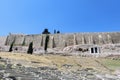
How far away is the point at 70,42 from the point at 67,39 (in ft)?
5.07

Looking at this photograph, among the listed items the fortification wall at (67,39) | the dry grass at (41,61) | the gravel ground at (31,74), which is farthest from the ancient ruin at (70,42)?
the gravel ground at (31,74)

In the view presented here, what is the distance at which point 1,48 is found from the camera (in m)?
54.1

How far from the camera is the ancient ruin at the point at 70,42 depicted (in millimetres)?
49031

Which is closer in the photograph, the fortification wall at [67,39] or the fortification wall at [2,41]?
the fortification wall at [67,39]

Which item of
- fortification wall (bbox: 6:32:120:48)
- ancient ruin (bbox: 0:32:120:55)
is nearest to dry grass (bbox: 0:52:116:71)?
ancient ruin (bbox: 0:32:120:55)

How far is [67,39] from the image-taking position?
189ft

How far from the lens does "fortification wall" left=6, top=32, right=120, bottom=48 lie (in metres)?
55.6

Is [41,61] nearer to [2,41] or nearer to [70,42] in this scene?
[70,42]

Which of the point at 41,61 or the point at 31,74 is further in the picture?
the point at 41,61

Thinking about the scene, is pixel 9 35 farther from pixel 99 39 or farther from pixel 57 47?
pixel 99 39

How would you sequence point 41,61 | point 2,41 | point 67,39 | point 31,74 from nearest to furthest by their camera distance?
point 31,74 < point 41,61 < point 67,39 < point 2,41

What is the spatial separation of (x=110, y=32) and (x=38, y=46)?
17.1 meters

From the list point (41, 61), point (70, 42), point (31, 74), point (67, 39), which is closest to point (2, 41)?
point (67, 39)

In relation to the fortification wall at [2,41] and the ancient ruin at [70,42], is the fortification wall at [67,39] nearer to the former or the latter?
the ancient ruin at [70,42]
